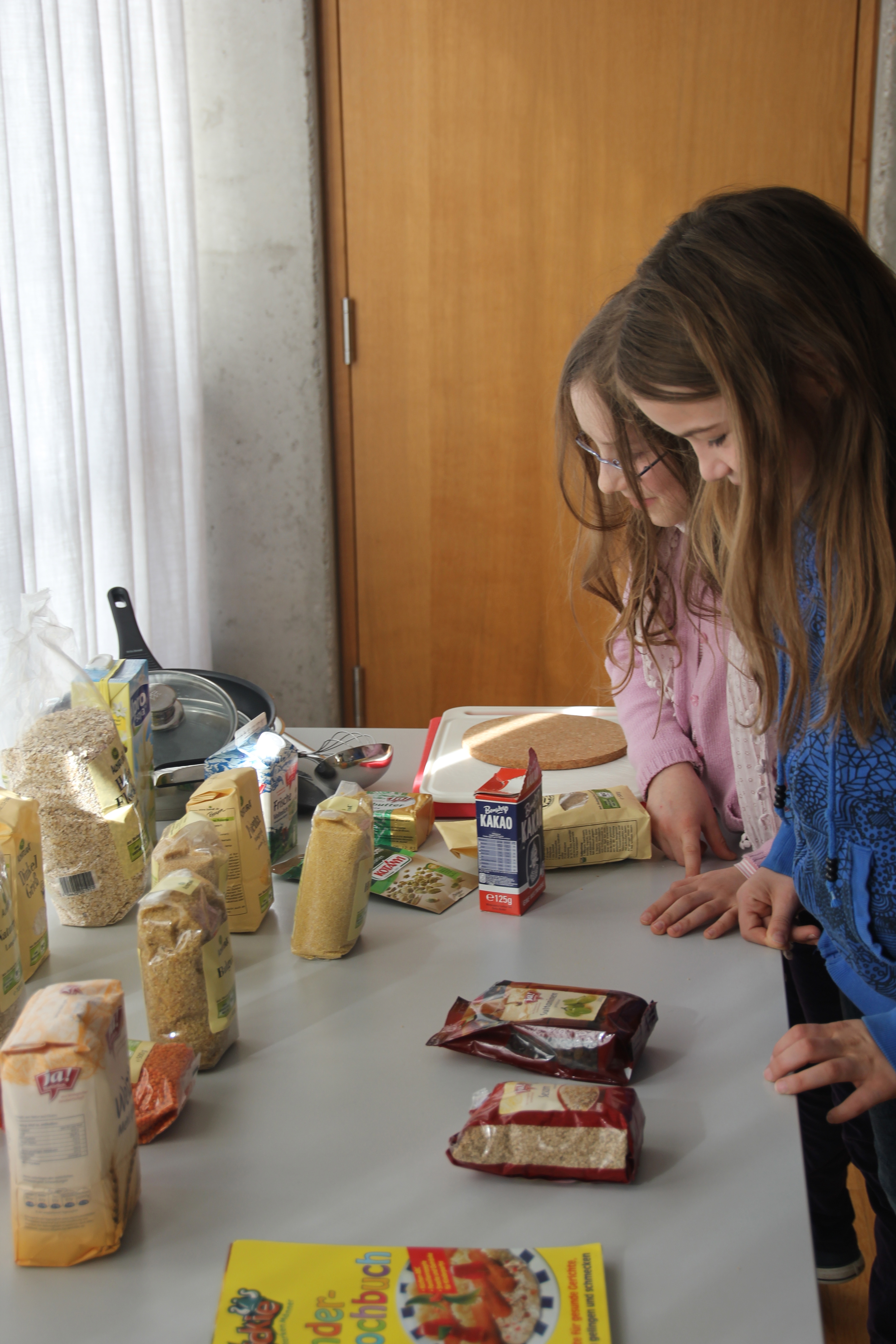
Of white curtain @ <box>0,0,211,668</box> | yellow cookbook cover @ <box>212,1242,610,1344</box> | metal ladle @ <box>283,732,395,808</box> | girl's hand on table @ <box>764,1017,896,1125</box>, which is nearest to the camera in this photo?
yellow cookbook cover @ <box>212,1242,610,1344</box>

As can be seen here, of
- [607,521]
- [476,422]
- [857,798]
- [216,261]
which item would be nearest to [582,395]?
[607,521]

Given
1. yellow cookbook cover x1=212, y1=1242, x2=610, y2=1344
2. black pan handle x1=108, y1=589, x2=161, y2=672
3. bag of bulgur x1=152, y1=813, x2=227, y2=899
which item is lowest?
yellow cookbook cover x1=212, y1=1242, x2=610, y2=1344

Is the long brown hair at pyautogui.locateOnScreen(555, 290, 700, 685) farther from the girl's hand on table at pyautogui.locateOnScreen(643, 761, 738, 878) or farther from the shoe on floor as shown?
the shoe on floor

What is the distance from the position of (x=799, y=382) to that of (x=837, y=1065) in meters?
0.54

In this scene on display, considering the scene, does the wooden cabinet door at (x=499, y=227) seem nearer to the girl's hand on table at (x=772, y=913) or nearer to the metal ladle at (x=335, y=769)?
the metal ladle at (x=335, y=769)

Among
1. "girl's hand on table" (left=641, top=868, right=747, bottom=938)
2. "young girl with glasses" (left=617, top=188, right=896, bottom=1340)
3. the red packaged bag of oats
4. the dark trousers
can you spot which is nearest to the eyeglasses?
"young girl with glasses" (left=617, top=188, right=896, bottom=1340)

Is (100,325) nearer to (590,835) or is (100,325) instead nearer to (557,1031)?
(590,835)

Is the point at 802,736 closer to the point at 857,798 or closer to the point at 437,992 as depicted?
the point at 857,798

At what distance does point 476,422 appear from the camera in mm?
2797

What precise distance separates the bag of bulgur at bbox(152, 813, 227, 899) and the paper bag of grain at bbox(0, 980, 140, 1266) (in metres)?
0.20

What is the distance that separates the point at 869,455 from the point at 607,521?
49 cm

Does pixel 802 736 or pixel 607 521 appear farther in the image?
pixel 607 521

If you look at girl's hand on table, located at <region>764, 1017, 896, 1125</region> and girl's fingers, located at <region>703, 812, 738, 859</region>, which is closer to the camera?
girl's hand on table, located at <region>764, 1017, 896, 1125</region>

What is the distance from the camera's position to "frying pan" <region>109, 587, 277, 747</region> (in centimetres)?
148
